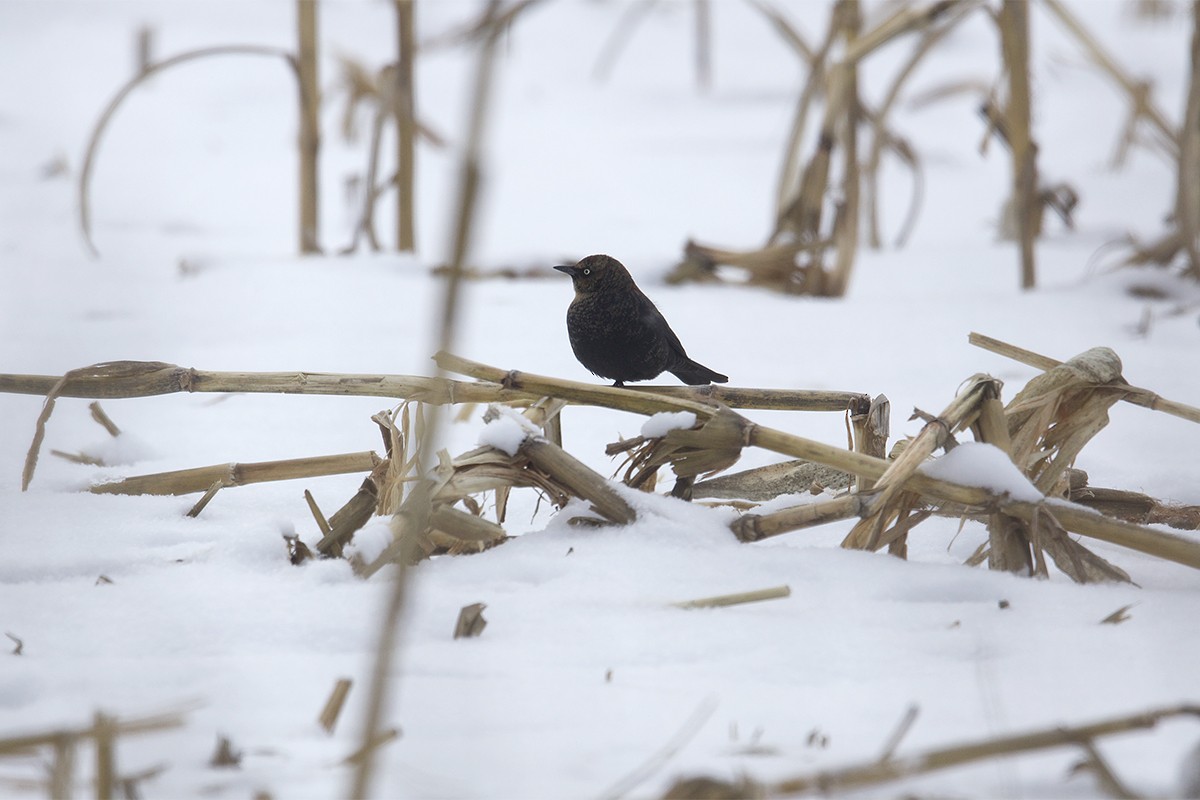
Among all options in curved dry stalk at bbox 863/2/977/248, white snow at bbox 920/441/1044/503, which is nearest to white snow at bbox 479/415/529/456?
white snow at bbox 920/441/1044/503

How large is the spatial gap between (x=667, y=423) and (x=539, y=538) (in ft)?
0.70

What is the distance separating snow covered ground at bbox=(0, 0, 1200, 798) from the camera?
3.12 ft

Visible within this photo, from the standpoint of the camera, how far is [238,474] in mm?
1503

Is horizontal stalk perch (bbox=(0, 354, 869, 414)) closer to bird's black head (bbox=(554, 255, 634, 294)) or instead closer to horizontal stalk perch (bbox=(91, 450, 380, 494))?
horizontal stalk perch (bbox=(91, 450, 380, 494))

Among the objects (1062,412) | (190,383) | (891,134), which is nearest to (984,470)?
(1062,412)

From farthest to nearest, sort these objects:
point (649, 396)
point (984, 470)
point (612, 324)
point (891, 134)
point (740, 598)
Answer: point (891, 134) < point (612, 324) < point (649, 396) < point (984, 470) < point (740, 598)

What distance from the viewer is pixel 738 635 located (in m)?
1.15

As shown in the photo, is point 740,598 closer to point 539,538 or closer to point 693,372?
point 539,538

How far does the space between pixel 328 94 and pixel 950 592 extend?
16.9ft

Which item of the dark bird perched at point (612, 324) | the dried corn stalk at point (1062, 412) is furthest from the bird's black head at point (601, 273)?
the dried corn stalk at point (1062, 412)

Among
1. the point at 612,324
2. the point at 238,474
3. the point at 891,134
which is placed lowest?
the point at 238,474

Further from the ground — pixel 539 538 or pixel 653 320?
pixel 653 320

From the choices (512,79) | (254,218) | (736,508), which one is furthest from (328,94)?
(736,508)

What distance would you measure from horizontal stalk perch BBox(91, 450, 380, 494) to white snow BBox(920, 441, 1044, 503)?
74 centimetres
